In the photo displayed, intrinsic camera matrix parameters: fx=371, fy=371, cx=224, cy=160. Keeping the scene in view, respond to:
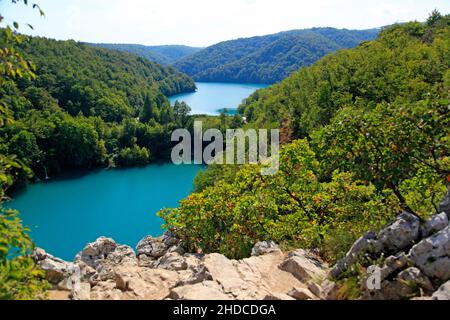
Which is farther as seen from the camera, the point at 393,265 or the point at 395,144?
the point at 395,144

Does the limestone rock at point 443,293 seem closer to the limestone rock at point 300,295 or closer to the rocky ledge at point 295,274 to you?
the rocky ledge at point 295,274

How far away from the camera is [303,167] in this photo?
13336mm

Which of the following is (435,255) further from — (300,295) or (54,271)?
(54,271)

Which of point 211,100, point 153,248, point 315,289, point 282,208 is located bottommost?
point 153,248

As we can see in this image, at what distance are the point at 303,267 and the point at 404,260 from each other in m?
2.57

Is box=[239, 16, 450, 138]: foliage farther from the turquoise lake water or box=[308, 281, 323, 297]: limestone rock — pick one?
box=[308, 281, 323, 297]: limestone rock

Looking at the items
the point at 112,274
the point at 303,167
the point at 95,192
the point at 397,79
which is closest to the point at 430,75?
the point at 397,79

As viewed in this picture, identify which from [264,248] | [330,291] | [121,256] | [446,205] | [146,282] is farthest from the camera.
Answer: [121,256]

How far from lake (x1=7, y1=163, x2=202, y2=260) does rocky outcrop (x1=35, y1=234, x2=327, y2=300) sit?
2216 centimetres

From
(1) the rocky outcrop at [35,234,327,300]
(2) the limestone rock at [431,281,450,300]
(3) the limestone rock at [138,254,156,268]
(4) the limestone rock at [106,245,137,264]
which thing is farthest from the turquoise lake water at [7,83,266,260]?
(2) the limestone rock at [431,281,450,300]

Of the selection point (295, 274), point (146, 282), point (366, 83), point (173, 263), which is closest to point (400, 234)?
point (295, 274)

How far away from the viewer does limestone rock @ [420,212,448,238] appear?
679 centimetres

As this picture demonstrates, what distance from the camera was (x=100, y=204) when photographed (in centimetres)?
4728
